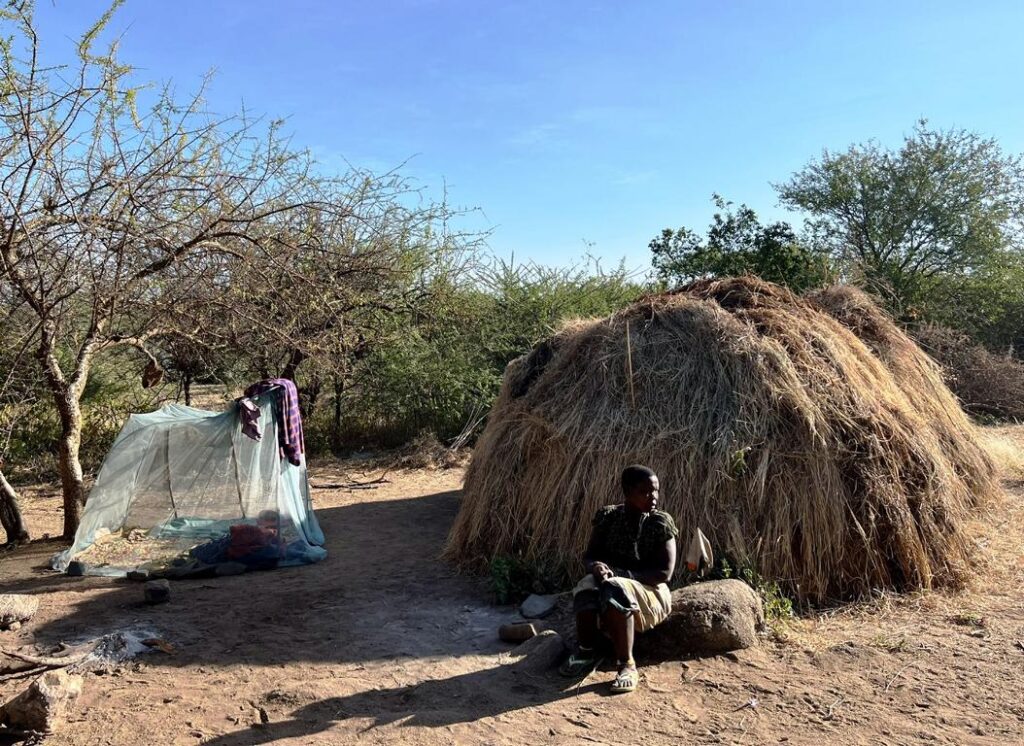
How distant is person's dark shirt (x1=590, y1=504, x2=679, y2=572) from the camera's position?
13.8 feet

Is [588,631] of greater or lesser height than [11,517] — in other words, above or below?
below

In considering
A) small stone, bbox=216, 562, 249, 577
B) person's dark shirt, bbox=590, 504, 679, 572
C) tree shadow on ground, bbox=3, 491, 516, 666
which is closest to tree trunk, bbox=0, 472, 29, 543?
tree shadow on ground, bbox=3, 491, 516, 666

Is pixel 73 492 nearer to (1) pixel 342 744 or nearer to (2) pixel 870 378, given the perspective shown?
(1) pixel 342 744

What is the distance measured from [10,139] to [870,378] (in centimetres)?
640

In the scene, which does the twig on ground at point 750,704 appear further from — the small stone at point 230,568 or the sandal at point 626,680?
the small stone at point 230,568

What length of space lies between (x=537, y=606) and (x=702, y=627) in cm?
129

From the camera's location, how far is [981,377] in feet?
46.5

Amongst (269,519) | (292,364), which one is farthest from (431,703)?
(292,364)

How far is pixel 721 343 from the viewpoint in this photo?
585 centimetres

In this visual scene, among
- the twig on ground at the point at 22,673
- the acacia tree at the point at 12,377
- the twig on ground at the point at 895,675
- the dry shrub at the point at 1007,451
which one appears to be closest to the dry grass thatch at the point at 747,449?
the twig on ground at the point at 895,675

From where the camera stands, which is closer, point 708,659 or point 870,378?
point 708,659

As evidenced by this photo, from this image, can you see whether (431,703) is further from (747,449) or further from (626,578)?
(747,449)

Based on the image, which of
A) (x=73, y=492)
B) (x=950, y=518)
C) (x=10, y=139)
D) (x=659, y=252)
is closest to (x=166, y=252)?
(x=10, y=139)

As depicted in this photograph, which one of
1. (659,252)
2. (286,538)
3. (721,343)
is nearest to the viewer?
(721,343)
